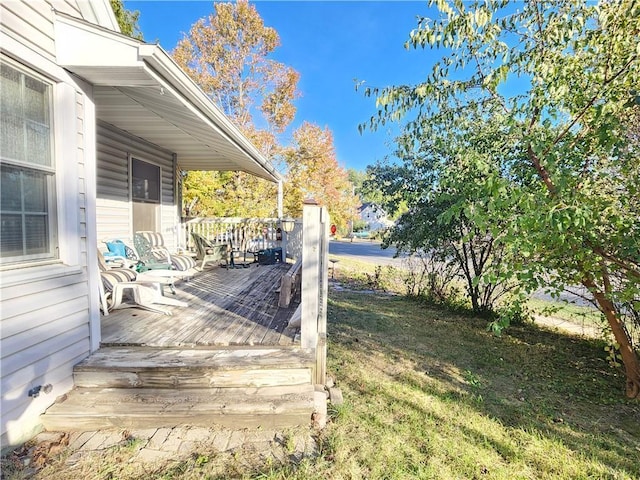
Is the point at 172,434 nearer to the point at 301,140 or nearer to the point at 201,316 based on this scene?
the point at 201,316

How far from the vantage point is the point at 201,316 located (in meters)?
3.62

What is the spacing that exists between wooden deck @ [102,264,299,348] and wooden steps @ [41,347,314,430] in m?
0.20

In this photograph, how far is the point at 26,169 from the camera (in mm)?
2160

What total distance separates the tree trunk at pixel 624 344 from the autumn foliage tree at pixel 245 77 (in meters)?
10.6

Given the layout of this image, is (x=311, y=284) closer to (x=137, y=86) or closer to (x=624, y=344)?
(x=137, y=86)

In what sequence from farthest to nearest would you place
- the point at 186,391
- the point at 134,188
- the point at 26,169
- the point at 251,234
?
the point at 251,234
the point at 134,188
the point at 186,391
the point at 26,169

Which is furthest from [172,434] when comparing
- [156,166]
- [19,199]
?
[156,166]

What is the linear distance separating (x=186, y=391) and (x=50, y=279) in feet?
4.19

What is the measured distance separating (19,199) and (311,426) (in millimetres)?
2595

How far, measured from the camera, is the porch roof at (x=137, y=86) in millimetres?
2336

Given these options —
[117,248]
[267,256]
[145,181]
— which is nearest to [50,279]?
[117,248]

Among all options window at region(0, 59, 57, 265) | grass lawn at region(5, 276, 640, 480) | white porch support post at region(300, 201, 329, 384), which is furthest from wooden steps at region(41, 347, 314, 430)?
window at region(0, 59, 57, 265)

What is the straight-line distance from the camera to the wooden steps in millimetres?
2250

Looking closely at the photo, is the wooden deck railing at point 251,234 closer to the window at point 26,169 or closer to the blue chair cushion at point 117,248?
the blue chair cushion at point 117,248
